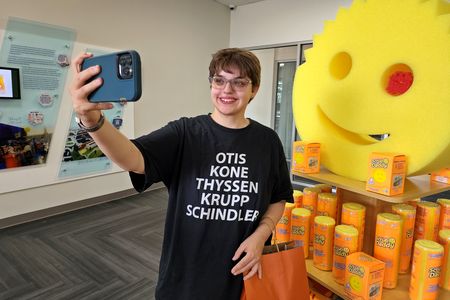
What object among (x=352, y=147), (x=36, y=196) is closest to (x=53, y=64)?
(x=36, y=196)

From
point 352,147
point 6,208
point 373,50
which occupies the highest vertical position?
point 373,50

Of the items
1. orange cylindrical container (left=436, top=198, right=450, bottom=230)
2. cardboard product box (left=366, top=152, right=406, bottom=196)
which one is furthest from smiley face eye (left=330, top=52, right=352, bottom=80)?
orange cylindrical container (left=436, top=198, right=450, bottom=230)

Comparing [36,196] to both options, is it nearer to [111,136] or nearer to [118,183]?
[118,183]

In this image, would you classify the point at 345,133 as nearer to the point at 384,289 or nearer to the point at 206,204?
the point at 384,289

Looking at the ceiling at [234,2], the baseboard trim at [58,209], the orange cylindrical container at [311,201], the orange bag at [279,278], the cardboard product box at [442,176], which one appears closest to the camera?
the orange bag at [279,278]

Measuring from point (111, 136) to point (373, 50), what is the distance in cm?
99

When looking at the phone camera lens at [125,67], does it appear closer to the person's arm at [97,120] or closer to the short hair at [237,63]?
the person's arm at [97,120]

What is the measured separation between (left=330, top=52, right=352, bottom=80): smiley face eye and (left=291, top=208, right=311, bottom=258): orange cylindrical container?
0.60m

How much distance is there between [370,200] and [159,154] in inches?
35.7

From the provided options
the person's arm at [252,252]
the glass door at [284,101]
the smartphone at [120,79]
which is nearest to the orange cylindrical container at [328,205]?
the person's arm at [252,252]

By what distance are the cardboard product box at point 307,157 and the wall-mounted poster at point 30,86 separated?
2.68m

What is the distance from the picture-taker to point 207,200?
0.90m

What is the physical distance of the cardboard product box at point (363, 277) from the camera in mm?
1018

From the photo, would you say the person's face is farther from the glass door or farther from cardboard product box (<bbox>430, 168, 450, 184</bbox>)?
the glass door
